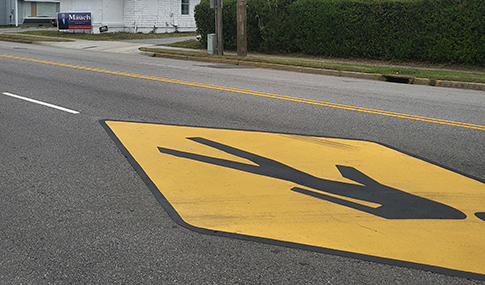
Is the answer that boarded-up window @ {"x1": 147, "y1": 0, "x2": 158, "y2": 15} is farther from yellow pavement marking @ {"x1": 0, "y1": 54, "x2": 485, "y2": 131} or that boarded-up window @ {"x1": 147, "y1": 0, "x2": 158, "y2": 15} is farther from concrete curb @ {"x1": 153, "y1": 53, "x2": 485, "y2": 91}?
yellow pavement marking @ {"x1": 0, "y1": 54, "x2": 485, "y2": 131}

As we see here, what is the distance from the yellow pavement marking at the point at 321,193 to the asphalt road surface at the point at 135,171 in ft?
0.81

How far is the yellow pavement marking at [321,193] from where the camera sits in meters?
4.12

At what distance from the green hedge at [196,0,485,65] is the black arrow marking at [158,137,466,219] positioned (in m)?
14.5

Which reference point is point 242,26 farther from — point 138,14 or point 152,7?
point 152,7

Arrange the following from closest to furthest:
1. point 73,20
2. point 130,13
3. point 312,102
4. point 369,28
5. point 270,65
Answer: point 312,102 → point 270,65 → point 369,28 → point 73,20 → point 130,13

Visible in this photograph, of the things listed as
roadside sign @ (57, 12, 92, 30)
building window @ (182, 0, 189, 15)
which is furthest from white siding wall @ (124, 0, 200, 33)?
roadside sign @ (57, 12, 92, 30)

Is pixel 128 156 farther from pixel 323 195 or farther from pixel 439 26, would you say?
pixel 439 26

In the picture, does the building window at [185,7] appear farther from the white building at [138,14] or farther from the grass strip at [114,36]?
the grass strip at [114,36]

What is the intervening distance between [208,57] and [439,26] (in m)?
8.71

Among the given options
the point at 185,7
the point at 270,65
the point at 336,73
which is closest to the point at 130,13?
the point at 185,7

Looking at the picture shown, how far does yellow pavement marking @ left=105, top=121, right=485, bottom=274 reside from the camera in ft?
13.5

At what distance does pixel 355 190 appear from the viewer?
17.3 ft

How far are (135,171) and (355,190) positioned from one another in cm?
238

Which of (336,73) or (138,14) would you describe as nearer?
(336,73)
